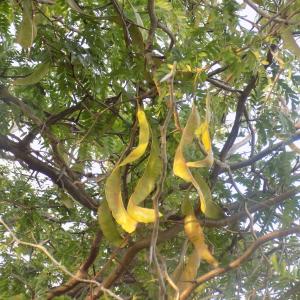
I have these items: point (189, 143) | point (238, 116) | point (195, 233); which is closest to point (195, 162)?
point (189, 143)

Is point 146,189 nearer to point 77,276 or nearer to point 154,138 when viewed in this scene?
point 154,138

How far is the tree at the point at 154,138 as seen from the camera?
104 cm

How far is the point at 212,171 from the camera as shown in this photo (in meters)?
1.26

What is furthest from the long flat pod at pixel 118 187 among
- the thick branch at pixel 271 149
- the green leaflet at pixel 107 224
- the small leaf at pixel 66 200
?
the small leaf at pixel 66 200

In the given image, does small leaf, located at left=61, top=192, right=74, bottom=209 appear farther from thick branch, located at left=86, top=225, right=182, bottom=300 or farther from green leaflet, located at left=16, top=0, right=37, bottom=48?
green leaflet, located at left=16, top=0, right=37, bottom=48

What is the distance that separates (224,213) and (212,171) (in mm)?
106

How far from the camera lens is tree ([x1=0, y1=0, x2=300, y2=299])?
1.04 m

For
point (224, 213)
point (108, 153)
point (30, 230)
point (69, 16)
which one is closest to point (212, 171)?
point (224, 213)

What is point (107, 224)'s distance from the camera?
110 cm

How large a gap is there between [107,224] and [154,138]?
0.71 ft

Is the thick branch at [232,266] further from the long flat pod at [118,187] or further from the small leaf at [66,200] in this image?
the small leaf at [66,200]

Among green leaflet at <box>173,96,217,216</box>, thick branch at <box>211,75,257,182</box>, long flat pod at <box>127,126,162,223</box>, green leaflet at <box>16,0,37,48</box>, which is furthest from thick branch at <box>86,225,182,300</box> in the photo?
green leaflet at <box>16,0,37,48</box>

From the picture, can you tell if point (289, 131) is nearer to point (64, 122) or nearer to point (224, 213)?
point (224, 213)

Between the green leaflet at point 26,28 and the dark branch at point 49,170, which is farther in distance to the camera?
the dark branch at point 49,170
